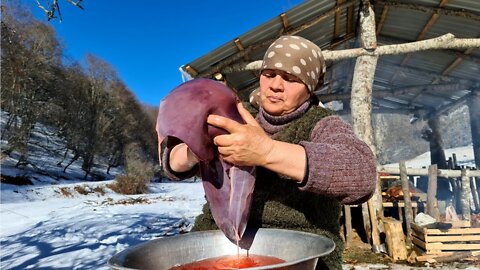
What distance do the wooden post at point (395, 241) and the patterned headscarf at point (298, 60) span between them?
18.5ft

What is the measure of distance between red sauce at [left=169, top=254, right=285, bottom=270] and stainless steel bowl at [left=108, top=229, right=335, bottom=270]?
4cm

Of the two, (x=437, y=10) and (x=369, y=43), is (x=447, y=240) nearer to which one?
(x=369, y=43)

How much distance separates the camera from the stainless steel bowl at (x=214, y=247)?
3.36 feet

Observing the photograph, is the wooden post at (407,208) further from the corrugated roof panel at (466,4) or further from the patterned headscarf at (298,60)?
the patterned headscarf at (298,60)

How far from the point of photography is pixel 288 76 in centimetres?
142

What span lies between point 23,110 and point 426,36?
23.2 meters

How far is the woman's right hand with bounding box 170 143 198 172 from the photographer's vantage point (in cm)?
134

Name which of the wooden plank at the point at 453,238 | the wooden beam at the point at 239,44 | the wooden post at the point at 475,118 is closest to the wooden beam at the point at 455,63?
the wooden post at the point at 475,118

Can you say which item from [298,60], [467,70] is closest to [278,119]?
[298,60]

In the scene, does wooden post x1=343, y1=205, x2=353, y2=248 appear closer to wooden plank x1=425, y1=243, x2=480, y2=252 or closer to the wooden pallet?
the wooden pallet

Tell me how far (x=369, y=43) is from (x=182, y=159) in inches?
269

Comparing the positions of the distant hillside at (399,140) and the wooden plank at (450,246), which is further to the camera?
the distant hillside at (399,140)

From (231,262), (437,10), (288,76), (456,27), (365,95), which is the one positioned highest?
(456,27)

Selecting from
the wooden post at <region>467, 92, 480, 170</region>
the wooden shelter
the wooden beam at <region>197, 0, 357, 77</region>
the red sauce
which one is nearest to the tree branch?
the wooden shelter
